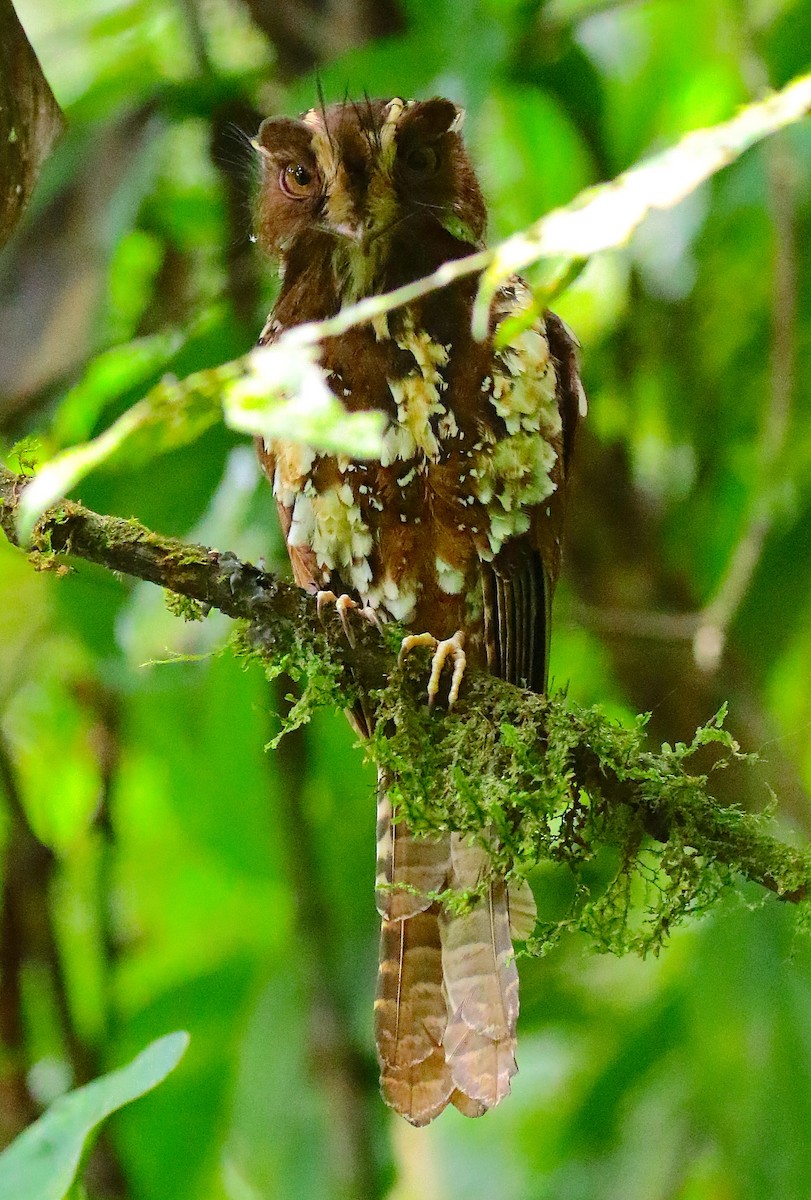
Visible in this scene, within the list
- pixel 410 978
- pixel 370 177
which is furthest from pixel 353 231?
pixel 410 978

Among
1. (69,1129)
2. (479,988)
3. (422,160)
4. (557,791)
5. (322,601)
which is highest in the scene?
(422,160)

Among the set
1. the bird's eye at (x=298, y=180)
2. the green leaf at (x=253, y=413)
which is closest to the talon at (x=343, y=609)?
the bird's eye at (x=298, y=180)

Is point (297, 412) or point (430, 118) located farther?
point (430, 118)

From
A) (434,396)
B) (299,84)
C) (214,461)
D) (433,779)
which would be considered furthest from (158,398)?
(299,84)

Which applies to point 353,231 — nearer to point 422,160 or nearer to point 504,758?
point 422,160

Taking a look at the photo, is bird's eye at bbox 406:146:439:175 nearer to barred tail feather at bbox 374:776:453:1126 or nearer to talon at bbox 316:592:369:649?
talon at bbox 316:592:369:649

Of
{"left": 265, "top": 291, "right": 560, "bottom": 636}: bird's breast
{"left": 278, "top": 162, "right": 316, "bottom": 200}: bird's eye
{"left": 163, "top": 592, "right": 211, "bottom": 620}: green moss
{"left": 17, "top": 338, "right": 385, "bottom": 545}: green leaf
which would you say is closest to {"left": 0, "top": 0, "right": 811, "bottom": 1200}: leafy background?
{"left": 278, "top": 162, "right": 316, "bottom": 200}: bird's eye
